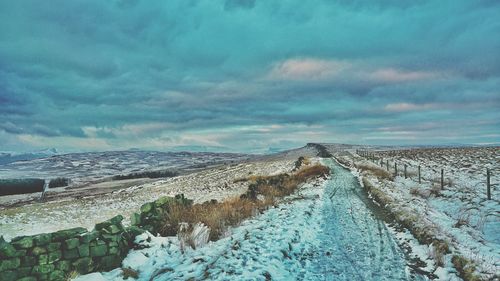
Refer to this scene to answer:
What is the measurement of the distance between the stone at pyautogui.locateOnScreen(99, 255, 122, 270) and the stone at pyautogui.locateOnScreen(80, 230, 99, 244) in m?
0.57

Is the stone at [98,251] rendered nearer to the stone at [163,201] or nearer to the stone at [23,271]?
the stone at [23,271]

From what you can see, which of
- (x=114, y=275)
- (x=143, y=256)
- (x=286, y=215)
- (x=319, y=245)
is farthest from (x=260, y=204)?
(x=114, y=275)

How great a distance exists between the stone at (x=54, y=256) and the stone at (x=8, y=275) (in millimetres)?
687

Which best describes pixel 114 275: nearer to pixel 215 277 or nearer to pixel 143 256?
pixel 143 256

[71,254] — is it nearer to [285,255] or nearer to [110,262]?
[110,262]

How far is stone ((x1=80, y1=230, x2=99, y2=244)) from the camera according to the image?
855cm

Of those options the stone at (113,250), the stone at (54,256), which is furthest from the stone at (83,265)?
the stone at (113,250)

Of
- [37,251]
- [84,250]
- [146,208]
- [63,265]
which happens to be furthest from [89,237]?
[146,208]

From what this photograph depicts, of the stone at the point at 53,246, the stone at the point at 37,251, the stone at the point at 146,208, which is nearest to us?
the stone at the point at 37,251

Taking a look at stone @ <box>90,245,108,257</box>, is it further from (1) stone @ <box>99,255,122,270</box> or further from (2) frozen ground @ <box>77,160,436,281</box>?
(2) frozen ground @ <box>77,160,436,281</box>

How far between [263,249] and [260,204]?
6.88m

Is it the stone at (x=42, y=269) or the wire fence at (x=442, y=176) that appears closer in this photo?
the stone at (x=42, y=269)

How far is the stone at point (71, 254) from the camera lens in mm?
8250

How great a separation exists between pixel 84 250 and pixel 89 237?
0.32 m
